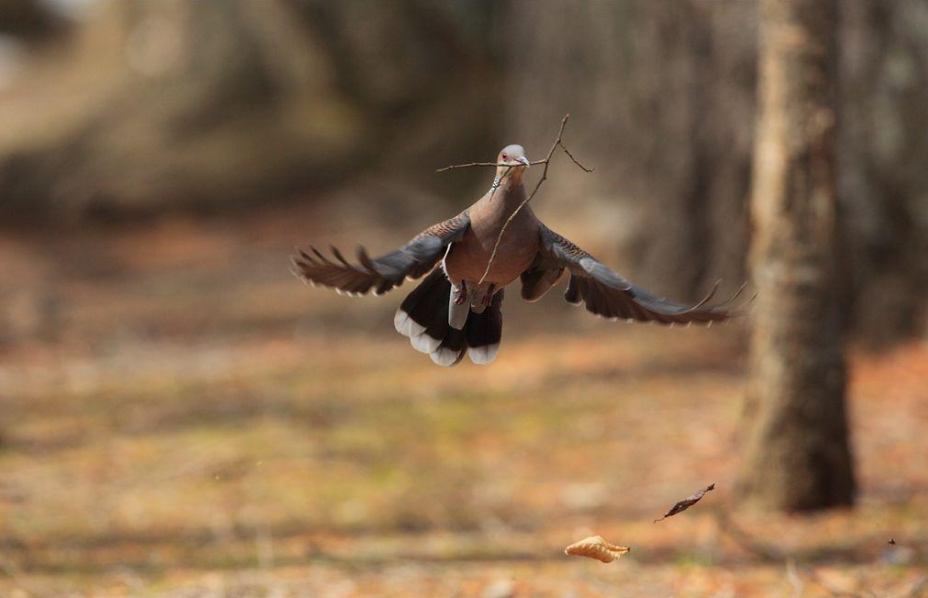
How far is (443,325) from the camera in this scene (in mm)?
2453

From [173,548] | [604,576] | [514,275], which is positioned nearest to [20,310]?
[173,548]

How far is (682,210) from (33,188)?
37.0 feet

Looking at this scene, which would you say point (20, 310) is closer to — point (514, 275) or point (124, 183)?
point (124, 183)

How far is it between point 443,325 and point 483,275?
0.93 ft

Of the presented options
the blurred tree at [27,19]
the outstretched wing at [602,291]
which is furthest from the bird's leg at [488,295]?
the blurred tree at [27,19]

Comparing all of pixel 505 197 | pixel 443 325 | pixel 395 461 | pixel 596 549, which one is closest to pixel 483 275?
pixel 505 197

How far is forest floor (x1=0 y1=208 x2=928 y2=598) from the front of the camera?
16.0ft

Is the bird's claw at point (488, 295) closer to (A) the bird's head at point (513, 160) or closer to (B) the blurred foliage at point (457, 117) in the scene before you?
(A) the bird's head at point (513, 160)

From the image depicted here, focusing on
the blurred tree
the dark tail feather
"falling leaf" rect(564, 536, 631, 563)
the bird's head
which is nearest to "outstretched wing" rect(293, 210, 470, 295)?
the bird's head

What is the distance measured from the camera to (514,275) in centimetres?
227

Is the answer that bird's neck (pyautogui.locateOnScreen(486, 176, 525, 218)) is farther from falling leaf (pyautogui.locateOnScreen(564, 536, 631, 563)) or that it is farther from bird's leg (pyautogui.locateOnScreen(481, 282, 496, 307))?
falling leaf (pyautogui.locateOnScreen(564, 536, 631, 563))

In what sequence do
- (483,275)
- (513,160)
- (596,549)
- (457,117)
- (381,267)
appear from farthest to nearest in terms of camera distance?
1. (457,117)
2. (596,549)
3. (483,275)
4. (381,267)
5. (513,160)

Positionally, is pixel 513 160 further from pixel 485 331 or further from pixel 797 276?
pixel 797 276

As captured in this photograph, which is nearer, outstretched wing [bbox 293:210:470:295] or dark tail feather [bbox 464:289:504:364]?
outstretched wing [bbox 293:210:470:295]
